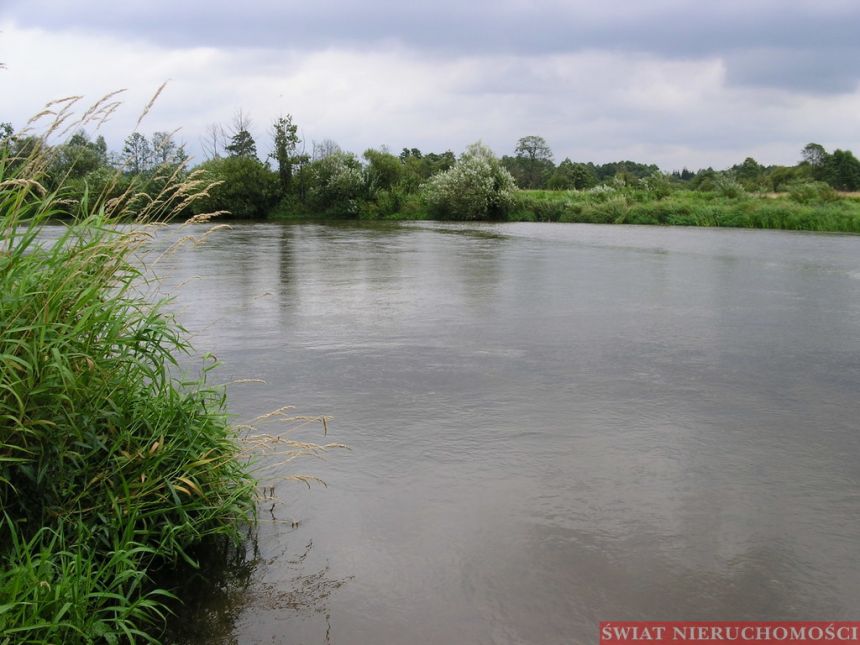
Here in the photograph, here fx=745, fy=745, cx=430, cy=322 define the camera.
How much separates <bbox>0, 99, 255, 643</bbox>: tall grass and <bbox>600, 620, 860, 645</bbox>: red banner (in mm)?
1959

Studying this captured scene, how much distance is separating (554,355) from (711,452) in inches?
121

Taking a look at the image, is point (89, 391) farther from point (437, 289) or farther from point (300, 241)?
point (300, 241)

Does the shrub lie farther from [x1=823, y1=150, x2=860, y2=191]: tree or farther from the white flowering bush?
[x1=823, y1=150, x2=860, y2=191]: tree

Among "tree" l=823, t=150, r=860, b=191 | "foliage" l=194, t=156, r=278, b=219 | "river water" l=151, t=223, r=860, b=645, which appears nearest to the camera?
"river water" l=151, t=223, r=860, b=645

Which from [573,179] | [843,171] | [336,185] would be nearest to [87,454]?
[336,185]

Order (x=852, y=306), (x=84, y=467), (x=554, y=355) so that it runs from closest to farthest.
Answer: (x=84, y=467)
(x=554, y=355)
(x=852, y=306)

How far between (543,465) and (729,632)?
6.31 feet

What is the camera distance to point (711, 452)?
546cm

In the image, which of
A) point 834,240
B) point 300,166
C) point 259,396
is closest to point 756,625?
point 259,396

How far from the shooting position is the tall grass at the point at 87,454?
9.90 ft

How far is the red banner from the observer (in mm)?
3348

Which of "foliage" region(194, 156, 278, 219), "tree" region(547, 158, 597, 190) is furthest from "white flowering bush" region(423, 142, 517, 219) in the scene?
"tree" region(547, 158, 597, 190)

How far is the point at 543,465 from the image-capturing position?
5.19 metres

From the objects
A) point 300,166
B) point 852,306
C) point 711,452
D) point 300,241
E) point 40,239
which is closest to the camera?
point 40,239
